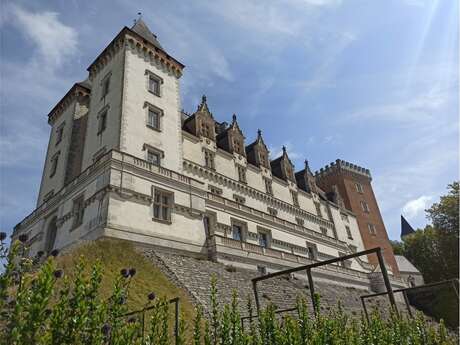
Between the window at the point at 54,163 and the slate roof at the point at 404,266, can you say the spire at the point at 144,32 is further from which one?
the slate roof at the point at 404,266

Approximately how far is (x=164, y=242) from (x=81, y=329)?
54.7 ft

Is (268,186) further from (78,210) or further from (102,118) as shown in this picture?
(78,210)

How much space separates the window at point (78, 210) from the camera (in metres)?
21.1

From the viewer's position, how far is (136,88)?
83.5 ft

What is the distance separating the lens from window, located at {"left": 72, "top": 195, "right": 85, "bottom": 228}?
21.1 meters

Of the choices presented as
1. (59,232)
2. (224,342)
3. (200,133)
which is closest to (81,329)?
(224,342)

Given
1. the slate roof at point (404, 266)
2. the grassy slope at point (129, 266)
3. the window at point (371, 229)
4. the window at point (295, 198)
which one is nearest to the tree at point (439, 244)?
the slate roof at point (404, 266)

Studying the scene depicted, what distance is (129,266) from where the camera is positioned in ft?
51.5

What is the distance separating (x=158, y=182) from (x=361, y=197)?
40344 millimetres

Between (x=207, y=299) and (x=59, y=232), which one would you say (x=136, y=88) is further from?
(x=207, y=299)

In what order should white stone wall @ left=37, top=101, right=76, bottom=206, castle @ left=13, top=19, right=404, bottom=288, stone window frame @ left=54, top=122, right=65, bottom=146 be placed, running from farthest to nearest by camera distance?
stone window frame @ left=54, top=122, right=65, bottom=146 < white stone wall @ left=37, top=101, right=76, bottom=206 < castle @ left=13, top=19, right=404, bottom=288

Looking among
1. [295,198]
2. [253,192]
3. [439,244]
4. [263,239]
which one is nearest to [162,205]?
[263,239]

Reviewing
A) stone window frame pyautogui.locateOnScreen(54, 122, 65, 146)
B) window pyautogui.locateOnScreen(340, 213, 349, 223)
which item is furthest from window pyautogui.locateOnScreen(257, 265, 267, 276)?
window pyautogui.locateOnScreen(340, 213, 349, 223)

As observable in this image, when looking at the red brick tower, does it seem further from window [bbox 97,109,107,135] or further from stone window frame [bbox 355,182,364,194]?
window [bbox 97,109,107,135]
